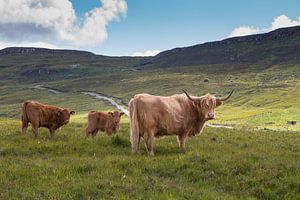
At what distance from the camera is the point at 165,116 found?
1408cm

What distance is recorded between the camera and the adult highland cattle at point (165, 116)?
13664mm

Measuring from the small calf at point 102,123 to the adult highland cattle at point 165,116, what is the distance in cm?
630

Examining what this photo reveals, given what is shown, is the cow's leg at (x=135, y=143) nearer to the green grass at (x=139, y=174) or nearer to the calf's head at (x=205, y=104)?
the green grass at (x=139, y=174)

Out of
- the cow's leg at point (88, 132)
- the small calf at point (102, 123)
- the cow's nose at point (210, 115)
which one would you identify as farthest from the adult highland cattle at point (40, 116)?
the cow's nose at point (210, 115)

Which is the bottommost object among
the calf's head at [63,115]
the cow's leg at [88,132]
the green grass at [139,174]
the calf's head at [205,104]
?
the cow's leg at [88,132]

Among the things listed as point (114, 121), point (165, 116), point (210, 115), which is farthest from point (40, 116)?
point (210, 115)

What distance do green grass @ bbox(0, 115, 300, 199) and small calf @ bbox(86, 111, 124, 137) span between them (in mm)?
5326

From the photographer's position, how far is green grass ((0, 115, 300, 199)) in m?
9.29

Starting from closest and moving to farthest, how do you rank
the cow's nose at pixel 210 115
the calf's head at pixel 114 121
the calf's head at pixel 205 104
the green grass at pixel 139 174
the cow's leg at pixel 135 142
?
the green grass at pixel 139 174, the cow's leg at pixel 135 142, the cow's nose at pixel 210 115, the calf's head at pixel 205 104, the calf's head at pixel 114 121

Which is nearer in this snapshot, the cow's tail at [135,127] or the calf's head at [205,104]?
the cow's tail at [135,127]

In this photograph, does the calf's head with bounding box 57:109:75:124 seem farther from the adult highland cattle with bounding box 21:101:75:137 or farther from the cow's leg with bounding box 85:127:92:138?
the cow's leg with bounding box 85:127:92:138

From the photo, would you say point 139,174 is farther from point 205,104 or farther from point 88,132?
point 88,132

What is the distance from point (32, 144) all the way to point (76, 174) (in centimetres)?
476

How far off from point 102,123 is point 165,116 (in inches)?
294
